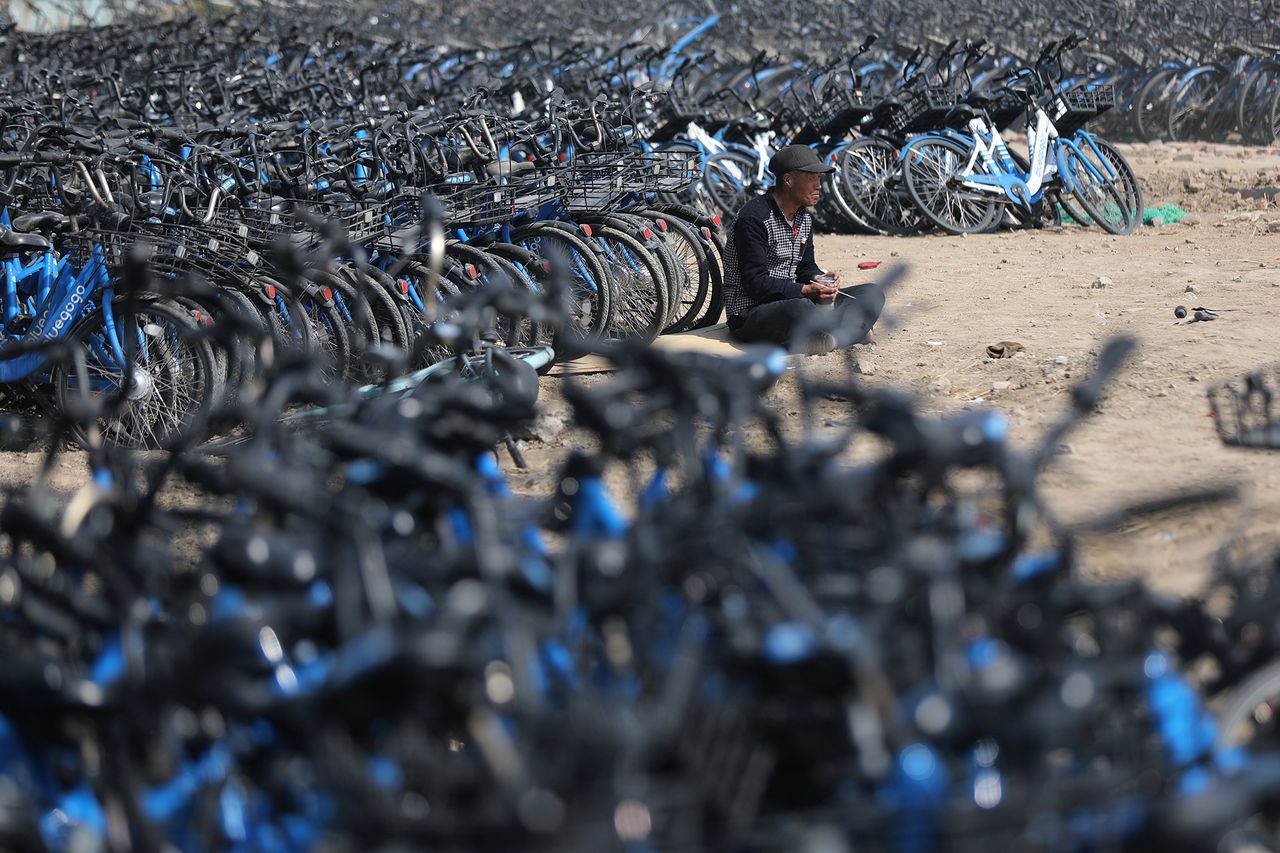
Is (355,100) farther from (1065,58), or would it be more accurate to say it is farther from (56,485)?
(1065,58)

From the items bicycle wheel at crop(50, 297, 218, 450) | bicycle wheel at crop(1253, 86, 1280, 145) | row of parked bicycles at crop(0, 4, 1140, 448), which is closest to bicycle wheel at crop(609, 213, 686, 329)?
row of parked bicycles at crop(0, 4, 1140, 448)

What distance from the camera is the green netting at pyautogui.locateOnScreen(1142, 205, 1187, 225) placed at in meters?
10.7

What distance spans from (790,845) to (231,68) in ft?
41.8

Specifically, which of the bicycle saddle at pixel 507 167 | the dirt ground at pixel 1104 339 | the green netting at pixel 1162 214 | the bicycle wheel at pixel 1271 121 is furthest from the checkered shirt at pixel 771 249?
the bicycle wheel at pixel 1271 121

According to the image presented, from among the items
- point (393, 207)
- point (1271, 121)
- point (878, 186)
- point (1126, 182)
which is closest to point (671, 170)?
point (393, 207)

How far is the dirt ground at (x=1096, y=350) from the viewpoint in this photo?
395cm

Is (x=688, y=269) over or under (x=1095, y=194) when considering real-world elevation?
over

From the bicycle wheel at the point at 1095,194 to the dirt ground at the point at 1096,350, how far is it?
0.60 ft

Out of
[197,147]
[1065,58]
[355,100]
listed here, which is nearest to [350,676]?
[197,147]

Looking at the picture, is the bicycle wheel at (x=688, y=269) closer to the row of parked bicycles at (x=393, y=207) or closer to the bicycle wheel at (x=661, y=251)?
the row of parked bicycles at (x=393, y=207)

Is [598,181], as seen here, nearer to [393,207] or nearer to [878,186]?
[393,207]

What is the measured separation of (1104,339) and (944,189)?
3879mm

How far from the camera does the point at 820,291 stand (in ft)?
21.3

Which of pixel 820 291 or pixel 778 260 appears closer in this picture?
pixel 820 291
